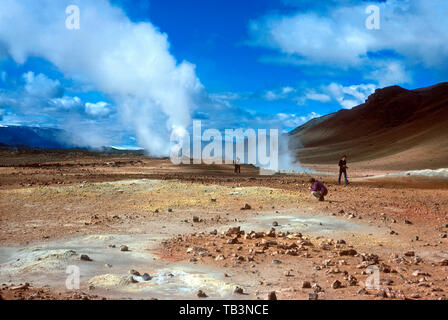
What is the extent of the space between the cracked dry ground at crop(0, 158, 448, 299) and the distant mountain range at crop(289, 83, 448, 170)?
3901 cm

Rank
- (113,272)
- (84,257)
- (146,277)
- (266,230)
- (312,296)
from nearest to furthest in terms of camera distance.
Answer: (312,296) → (146,277) → (113,272) → (84,257) → (266,230)

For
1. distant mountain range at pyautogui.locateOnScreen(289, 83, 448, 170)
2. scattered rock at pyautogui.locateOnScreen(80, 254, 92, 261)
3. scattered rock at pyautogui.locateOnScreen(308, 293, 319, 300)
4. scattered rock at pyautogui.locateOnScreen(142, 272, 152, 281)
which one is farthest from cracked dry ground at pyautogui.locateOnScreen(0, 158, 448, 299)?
distant mountain range at pyautogui.locateOnScreen(289, 83, 448, 170)

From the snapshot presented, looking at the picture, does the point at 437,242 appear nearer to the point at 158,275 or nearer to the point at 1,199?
the point at 158,275

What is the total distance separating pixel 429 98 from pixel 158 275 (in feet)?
376

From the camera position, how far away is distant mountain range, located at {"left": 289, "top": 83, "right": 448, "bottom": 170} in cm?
5943

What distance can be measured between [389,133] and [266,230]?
8941cm

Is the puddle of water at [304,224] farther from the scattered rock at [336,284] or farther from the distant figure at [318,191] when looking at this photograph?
the scattered rock at [336,284]

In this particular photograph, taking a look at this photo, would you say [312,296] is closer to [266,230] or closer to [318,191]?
[266,230]

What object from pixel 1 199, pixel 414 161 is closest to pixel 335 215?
pixel 1 199

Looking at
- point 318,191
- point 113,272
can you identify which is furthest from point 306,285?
point 318,191

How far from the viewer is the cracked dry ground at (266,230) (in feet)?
21.2

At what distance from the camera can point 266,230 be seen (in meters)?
10.9

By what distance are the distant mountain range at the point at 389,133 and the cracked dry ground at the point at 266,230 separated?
39013mm

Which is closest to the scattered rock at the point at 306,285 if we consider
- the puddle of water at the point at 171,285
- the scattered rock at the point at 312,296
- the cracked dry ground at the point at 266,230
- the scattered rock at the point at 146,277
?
the cracked dry ground at the point at 266,230
